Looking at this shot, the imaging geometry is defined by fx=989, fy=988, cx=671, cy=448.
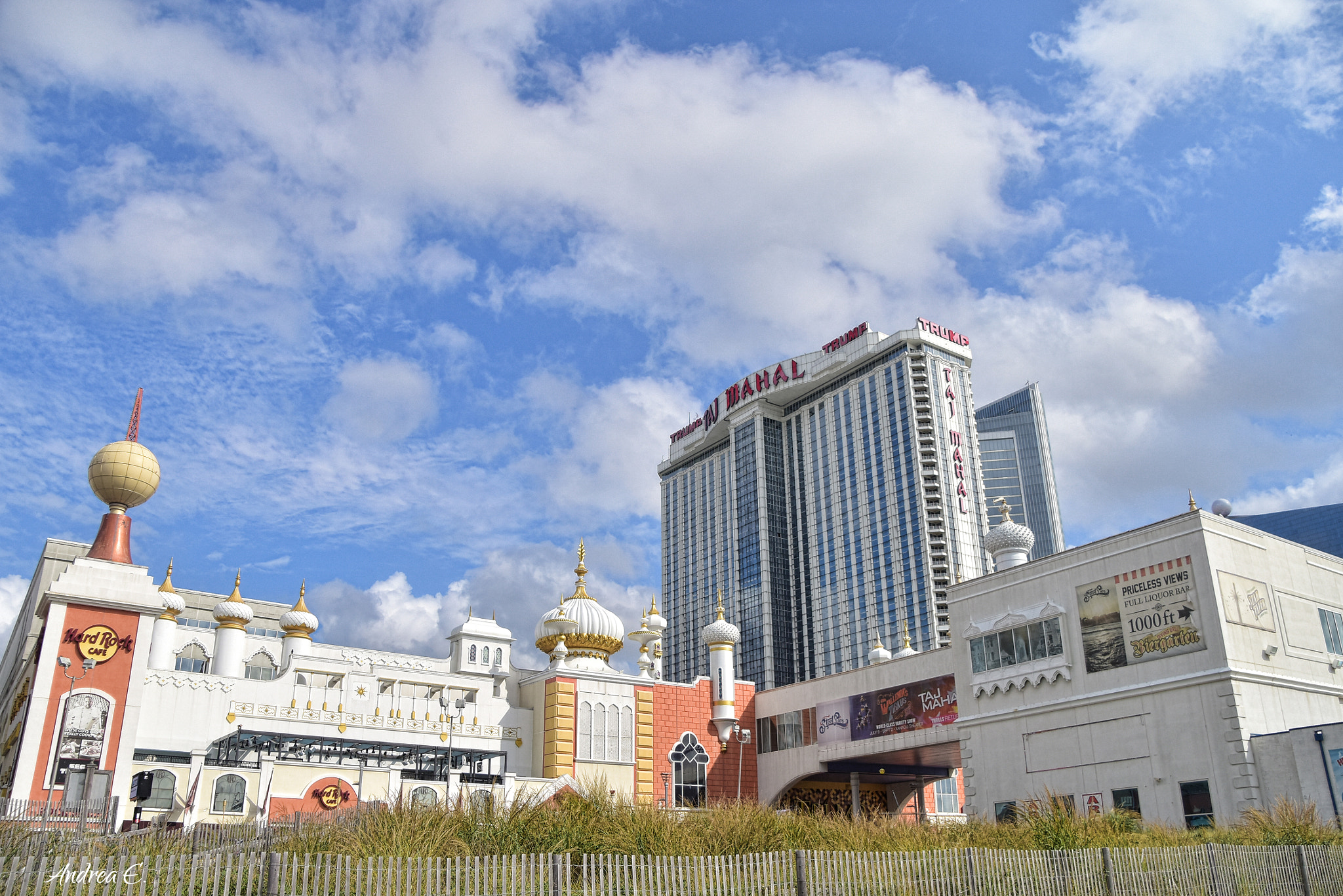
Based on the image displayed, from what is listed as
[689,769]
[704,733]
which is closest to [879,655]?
[704,733]

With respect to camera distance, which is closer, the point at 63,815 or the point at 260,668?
the point at 63,815

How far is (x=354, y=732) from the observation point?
40.2 m

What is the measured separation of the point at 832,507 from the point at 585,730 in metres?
76.1

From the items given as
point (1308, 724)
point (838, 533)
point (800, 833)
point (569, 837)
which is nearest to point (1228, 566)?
point (1308, 724)

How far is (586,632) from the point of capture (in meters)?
46.8

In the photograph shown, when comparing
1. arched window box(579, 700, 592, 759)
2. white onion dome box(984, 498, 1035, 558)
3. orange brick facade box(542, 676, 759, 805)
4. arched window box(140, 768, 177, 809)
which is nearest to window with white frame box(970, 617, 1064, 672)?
white onion dome box(984, 498, 1035, 558)

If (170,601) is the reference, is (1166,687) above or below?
below

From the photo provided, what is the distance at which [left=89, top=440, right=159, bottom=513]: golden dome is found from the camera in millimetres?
34656

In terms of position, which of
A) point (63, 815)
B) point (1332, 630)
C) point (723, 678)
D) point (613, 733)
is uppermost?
point (723, 678)

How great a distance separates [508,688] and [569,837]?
31112mm

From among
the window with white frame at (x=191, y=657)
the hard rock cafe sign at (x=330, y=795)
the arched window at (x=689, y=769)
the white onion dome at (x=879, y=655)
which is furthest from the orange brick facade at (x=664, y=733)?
the window with white frame at (x=191, y=657)

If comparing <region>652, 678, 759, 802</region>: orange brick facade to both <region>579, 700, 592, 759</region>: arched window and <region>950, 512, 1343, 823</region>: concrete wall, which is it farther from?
<region>950, 512, 1343, 823</region>: concrete wall

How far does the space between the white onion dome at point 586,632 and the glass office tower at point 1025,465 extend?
132367 mm

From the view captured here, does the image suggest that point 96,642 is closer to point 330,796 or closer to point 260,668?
point 330,796
